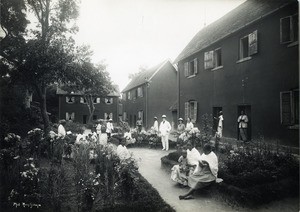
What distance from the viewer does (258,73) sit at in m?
12.7

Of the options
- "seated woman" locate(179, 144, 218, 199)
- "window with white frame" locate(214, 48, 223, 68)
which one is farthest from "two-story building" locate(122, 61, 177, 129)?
"seated woman" locate(179, 144, 218, 199)

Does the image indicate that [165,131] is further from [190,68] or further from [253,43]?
[190,68]

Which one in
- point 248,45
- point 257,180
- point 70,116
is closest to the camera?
point 257,180

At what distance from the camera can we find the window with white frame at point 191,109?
19000 mm

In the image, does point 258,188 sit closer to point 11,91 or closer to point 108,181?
point 108,181

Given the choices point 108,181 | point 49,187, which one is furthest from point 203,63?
point 49,187

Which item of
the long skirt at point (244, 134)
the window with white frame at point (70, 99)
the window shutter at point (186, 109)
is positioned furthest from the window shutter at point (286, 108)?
the window with white frame at point (70, 99)

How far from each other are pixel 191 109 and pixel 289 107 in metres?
9.56

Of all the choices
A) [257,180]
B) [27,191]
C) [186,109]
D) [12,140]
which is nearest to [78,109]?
[186,109]

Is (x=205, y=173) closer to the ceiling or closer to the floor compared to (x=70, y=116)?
closer to the floor

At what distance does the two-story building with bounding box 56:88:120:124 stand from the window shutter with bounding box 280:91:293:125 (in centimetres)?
3498

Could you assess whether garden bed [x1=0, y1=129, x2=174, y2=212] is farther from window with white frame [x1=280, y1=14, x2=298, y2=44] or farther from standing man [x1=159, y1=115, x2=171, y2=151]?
window with white frame [x1=280, y1=14, x2=298, y2=44]

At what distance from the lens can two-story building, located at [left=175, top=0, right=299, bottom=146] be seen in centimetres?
1071

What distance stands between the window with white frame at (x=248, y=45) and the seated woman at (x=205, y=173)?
7.72 meters
